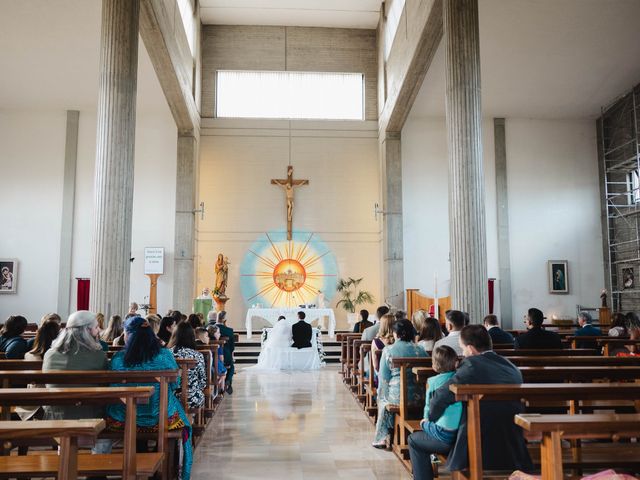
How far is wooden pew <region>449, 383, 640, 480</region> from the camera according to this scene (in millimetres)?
2561

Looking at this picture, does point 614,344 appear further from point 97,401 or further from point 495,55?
point 495,55

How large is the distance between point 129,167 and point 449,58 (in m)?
4.63

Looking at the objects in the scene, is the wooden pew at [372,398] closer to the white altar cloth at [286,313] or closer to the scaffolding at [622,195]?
the white altar cloth at [286,313]

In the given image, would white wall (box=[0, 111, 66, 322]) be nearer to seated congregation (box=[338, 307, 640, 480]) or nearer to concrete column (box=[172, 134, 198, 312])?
concrete column (box=[172, 134, 198, 312])

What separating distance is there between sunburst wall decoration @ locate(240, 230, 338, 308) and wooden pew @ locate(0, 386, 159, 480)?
42.3 ft

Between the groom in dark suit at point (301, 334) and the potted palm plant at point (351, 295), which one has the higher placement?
the potted palm plant at point (351, 295)

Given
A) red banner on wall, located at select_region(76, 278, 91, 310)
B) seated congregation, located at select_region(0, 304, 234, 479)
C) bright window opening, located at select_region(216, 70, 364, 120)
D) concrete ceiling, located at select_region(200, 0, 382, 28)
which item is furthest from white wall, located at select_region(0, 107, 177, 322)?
seated congregation, located at select_region(0, 304, 234, 479)

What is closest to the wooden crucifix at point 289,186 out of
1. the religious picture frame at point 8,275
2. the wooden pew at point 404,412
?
the religious picture frame at point 8,275

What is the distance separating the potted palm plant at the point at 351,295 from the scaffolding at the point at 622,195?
255 inches

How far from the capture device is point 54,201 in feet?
49.8

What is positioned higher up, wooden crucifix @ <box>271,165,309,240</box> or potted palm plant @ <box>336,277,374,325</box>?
wooden crucifix @ <box>271,165,309,240</box>

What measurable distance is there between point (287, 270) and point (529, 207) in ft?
22.4

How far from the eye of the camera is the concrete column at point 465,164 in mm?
7445

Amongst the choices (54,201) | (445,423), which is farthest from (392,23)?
(445,423)
